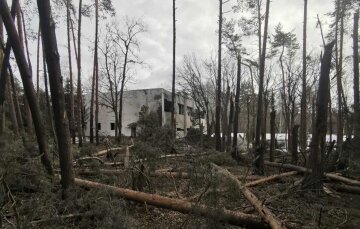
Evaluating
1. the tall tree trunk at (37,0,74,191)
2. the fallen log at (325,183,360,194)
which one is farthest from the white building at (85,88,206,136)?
the tall tree trunk at (37,0,74,191)

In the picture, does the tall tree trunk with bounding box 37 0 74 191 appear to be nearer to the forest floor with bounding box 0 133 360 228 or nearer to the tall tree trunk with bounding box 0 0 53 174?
the forest floor with bounding box 0 133 360 228

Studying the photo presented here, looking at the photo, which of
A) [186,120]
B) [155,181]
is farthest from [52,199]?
[186,120]

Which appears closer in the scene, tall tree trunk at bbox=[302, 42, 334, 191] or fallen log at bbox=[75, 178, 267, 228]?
fallen log at bbox=[75, 178, 267, 228]

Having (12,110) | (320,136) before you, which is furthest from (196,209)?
(12,110)

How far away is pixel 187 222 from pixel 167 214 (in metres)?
1.33

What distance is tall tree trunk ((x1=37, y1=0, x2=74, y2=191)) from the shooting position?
20.8 ft

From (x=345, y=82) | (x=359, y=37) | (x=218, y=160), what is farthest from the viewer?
(x=345, y=82)

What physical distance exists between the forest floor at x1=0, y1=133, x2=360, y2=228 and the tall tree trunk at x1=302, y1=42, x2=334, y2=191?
298mm

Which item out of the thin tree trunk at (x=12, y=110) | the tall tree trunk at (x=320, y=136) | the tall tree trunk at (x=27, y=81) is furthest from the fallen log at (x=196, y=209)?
the thin tree trunk at (x=12, y=110)

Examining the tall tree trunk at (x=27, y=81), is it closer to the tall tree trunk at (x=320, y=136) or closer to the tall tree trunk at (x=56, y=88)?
the tall tree trunk at (x=56, y=88)

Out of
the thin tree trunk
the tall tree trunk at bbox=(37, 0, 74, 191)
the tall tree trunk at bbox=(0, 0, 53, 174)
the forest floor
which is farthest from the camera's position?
the thin tree trunk

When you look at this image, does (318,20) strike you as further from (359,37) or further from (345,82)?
(345,82)

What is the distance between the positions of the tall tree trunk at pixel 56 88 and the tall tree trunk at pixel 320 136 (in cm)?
580

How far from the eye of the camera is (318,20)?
850 inches
